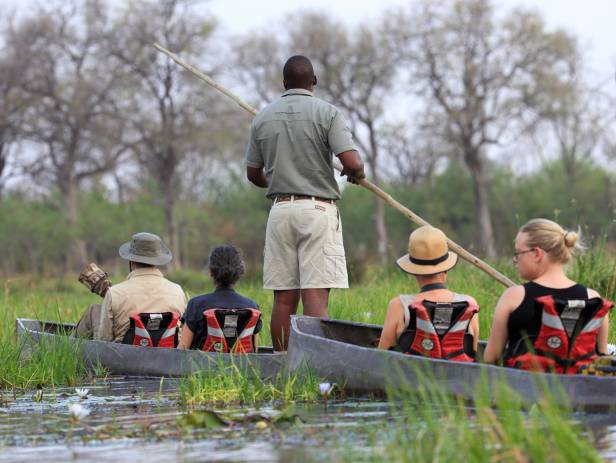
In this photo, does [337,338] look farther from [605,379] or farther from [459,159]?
[459,159]

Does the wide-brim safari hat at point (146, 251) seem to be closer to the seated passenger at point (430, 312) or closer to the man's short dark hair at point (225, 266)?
the man's short dark hair at point (225, 266)

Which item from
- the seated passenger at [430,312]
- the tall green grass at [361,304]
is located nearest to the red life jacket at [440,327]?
the seated passenger at [430,312]

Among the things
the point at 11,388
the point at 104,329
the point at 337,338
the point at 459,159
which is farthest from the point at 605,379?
the point at 459,159

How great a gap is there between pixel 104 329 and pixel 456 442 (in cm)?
559

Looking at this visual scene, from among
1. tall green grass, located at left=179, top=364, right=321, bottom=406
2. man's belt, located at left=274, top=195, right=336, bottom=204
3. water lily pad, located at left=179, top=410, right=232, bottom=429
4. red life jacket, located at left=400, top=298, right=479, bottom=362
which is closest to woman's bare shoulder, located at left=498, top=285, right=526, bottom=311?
red life jacket, located at left=400, top=298, right=479, bottom=362

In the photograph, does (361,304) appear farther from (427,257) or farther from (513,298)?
(513,298)

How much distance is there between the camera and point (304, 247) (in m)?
8.91

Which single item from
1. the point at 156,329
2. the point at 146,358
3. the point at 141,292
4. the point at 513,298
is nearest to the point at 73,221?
the point at 141,292

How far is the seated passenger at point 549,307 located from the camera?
20.2ft

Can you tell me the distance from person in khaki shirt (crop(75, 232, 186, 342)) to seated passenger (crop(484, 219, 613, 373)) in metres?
3.88

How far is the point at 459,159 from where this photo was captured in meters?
64.3

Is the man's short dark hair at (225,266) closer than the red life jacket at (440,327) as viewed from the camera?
No

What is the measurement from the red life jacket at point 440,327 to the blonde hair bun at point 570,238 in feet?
2.83

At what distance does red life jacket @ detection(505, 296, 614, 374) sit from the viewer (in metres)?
6.14
